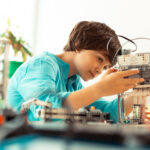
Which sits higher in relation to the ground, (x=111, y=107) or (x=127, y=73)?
(x=127, y=73)

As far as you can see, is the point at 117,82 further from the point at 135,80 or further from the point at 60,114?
the point at 60,114

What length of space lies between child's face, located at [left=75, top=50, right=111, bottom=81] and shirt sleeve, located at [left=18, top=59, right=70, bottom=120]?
200 millimetres

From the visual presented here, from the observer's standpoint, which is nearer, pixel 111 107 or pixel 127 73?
pixel 127 73

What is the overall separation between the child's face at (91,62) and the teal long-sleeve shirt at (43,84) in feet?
0.24

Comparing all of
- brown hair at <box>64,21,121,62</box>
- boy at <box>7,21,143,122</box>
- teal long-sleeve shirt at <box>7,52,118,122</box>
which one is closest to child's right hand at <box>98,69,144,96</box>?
boy at <box>7,21,143,122</box>

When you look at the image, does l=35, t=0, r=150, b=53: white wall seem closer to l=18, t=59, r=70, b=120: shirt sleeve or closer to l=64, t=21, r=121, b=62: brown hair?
l=64, t=21, r=121, b=62: brown hair

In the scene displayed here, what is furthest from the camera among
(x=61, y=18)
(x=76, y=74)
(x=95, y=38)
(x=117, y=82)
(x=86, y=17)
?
(x=61, y=18)

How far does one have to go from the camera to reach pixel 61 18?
2.72 metres

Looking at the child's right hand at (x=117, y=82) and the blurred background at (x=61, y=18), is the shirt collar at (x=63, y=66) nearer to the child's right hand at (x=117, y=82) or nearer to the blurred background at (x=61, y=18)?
the child's right hand at (x=117, y=82)

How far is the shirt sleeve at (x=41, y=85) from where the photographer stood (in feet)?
2.68

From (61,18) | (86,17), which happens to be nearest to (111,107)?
(86,17)

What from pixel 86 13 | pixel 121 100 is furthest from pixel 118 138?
pixel 86 13

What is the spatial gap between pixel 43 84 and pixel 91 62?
37 centimetres

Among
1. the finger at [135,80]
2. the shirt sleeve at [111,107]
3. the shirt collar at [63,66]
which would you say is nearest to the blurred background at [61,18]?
the shirt sleeve at [111,107]
